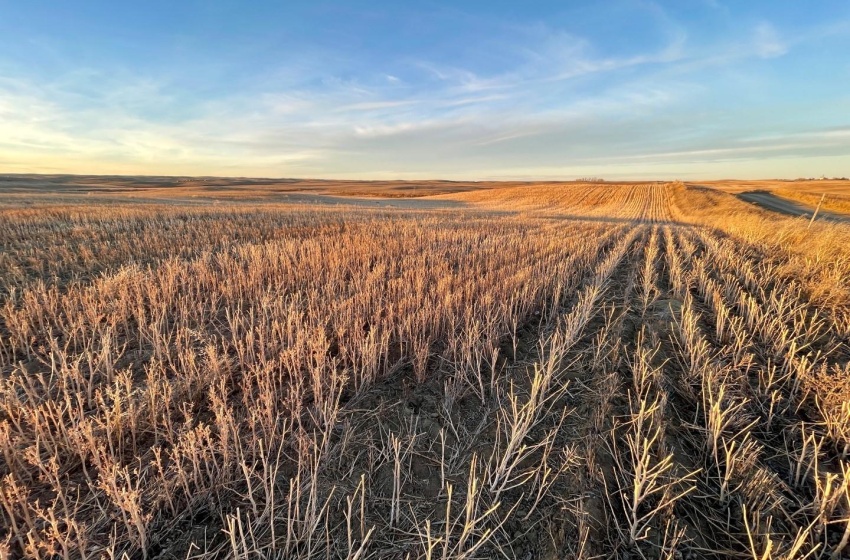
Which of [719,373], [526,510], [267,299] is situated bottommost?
[526,510]

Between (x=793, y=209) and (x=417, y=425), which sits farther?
(x=793, y=209)

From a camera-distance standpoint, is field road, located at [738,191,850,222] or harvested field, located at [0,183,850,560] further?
field road, located at [738,191,850,222]

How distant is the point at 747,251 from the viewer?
36.4 feet

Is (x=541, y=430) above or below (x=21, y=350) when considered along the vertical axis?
below

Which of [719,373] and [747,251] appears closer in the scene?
[719,373]

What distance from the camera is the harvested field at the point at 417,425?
6.75 ft

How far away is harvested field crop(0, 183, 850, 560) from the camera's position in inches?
81.0

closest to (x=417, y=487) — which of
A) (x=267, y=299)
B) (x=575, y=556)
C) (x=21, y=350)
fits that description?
(x=575, y=556)

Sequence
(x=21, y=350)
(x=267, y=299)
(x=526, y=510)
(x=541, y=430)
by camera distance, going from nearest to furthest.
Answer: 1. (x=526, y=510)
2. (x=541, y=430)
3. (x=21, y=350)
4. (x=267, y=299)

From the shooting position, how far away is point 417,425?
3043mm

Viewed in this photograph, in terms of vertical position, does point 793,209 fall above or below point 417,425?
above

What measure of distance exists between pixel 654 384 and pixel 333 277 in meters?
5.19

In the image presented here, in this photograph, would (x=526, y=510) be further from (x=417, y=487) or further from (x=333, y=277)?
(x=333, y=277)

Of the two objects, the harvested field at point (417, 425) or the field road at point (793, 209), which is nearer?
the harvested field at point (417, 425)
